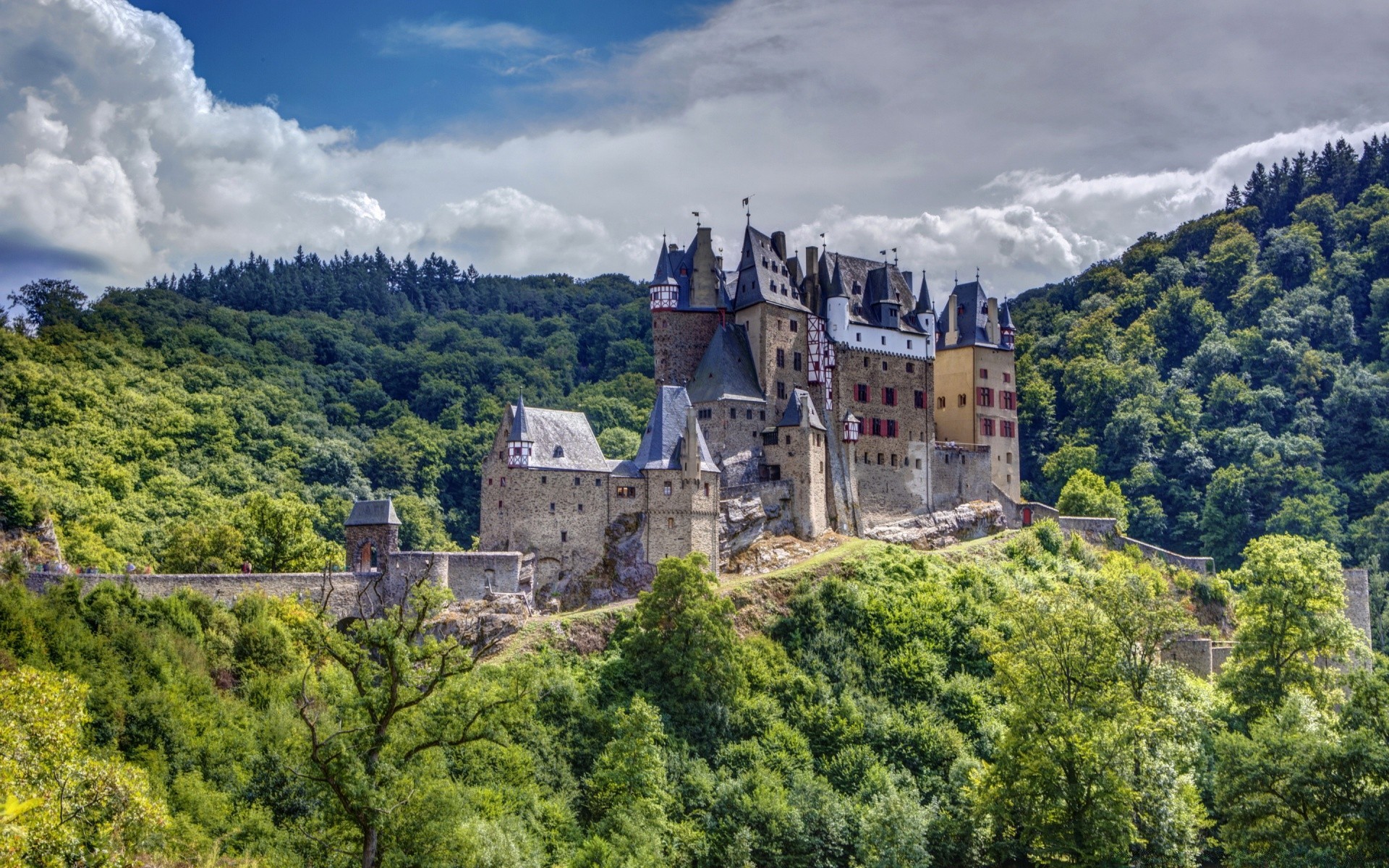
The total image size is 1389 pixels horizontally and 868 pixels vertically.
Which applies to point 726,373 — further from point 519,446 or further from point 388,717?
point 388,717

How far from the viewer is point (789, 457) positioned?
201 feet

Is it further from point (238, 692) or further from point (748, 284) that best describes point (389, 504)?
point (748, 284)

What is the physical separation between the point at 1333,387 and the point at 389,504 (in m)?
80.4

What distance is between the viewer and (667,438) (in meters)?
55.9

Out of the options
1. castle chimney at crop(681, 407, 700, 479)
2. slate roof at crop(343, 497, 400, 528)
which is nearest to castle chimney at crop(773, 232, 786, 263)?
castle chimney at crop(681, 407, 700, 479)

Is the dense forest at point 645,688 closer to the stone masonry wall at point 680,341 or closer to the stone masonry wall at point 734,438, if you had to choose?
the stone masonry wall at point 734,438

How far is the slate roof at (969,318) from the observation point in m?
71.4

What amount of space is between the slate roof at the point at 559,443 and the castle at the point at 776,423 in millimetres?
88

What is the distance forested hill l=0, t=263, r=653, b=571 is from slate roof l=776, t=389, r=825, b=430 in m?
21.3

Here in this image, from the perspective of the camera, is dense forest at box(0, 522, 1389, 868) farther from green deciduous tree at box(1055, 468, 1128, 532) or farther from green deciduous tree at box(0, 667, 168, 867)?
green deciduous tree at box(1055, 468, 1128, 532)

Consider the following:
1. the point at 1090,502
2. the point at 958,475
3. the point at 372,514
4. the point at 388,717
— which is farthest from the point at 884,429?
the point at 388,717

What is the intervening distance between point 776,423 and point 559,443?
1252 cm

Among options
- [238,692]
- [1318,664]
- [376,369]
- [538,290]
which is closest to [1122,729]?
[1318,664]

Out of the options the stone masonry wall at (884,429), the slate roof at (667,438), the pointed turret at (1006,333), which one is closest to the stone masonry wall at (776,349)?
the stone masonry wall at (884,429)
